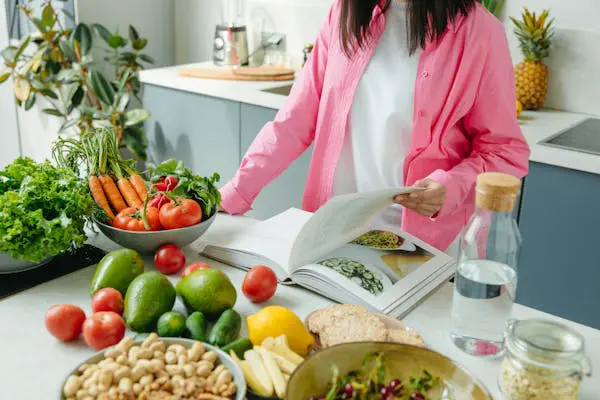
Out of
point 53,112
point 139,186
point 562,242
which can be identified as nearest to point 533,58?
point 562,242

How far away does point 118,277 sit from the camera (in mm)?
1100

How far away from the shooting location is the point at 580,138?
2082 millimetres

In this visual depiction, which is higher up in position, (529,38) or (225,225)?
(529,38)

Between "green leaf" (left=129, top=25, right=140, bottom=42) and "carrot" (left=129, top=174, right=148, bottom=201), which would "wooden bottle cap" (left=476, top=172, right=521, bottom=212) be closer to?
"carrot" (left=129, top=174, right=148, bottom=201)

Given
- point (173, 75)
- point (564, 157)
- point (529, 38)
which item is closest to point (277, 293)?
point (564, 157)

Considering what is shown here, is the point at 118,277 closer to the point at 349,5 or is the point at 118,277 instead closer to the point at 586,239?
the point at 349,5

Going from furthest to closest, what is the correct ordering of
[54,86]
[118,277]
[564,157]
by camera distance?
[54,86] → [564,157] → [118,277]

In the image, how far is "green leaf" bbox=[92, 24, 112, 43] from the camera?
2.96 metres

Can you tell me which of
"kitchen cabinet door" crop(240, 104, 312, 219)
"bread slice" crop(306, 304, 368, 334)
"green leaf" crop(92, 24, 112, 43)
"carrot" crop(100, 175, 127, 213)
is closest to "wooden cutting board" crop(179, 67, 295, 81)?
"kitchen cabinet door" crop(240, 104, 312, 219)

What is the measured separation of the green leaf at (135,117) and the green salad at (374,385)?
2187 mm

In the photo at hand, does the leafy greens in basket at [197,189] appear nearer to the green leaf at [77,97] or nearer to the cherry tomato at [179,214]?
the cherry tomato at [179,214]

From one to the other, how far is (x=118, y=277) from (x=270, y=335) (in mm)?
298

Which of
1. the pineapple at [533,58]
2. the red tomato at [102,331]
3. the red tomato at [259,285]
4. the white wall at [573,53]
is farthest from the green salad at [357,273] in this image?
the white wall at [573,53]

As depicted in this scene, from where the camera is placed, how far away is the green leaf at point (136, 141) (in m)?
2.91
